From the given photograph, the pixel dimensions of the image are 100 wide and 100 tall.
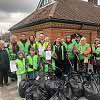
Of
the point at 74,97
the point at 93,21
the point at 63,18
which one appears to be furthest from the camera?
→ the point at 93,21

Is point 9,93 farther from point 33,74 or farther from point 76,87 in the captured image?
point 76,87

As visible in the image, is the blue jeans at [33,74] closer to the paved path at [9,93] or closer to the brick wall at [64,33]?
the paved path at [9,93]

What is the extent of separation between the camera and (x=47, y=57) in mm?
5750

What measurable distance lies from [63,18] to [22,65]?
6.65 metres

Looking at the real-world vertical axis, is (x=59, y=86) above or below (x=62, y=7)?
below

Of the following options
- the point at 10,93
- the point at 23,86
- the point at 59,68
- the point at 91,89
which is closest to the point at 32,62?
the point at 23,86

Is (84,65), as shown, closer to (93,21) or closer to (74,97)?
(74,97)

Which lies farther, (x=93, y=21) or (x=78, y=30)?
(x=93, y=21)

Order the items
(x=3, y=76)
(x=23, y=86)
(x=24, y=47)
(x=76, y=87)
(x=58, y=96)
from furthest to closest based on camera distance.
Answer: (x=3, y=76) → (x=24, y=47) → (x=23, y=86) → (x=76, y=87) → (x=58, y=96)

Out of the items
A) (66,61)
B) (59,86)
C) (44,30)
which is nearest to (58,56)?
(66,61)

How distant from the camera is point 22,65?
18.6ft

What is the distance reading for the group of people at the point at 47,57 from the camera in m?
5.73

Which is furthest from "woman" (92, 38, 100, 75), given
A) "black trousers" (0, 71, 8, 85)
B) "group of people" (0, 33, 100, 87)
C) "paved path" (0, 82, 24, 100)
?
"black trousers" (0, 71, 8, 85)

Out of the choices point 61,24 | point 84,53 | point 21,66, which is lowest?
point 21,66
